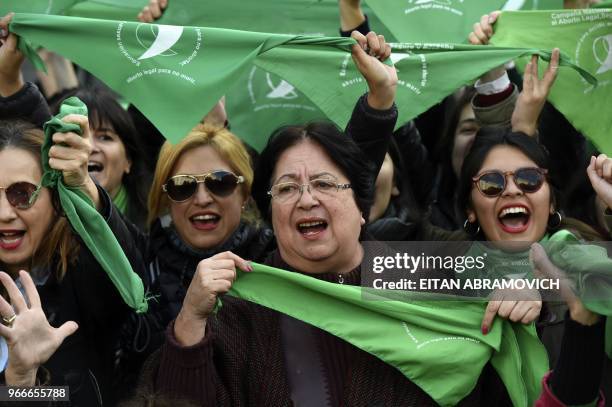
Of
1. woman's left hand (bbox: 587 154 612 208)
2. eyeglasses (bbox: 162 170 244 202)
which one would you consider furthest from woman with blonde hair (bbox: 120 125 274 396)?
woman's left hand (bbox: 587 154 612 208)

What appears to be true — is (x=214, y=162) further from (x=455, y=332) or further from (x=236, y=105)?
(x=455, y=332)

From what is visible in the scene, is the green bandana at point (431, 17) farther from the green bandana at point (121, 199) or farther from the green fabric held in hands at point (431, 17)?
the green bandana at point (121, 199)

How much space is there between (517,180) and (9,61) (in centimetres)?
208

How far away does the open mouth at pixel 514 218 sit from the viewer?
15.5ft

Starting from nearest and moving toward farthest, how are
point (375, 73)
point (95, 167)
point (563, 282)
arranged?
point (563, 282) < point (375, 73) < point (95, 167)

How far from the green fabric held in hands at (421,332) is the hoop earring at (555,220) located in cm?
80

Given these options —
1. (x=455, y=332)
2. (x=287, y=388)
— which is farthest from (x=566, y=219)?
(x=287, y=388)

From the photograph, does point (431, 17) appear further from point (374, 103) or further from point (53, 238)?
point (53, 238)

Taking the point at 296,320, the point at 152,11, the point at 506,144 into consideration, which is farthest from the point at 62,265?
the point at 506,144

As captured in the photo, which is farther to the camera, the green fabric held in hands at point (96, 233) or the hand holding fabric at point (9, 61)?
the hand holding fabric at point (9, 61)

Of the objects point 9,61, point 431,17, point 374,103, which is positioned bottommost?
point 374,103

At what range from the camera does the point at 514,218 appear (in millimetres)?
4773

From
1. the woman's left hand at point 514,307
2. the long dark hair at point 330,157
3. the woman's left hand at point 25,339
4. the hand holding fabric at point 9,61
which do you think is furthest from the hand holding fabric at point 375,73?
the woman's left hand at point 25,339

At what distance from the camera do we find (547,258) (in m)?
3.94
